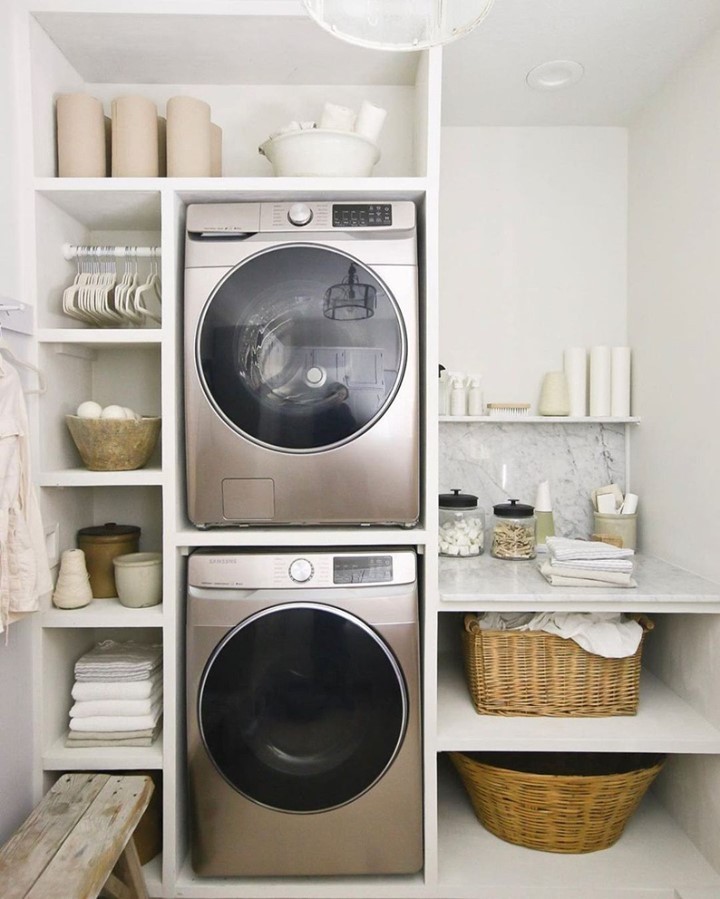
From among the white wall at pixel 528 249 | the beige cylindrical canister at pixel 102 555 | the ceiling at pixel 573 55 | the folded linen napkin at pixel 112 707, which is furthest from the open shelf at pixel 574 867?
the ceiling at pixel 573 55

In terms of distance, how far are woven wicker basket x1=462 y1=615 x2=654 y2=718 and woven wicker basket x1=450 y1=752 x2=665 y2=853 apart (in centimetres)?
17

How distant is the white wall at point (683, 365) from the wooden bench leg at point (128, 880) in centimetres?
152

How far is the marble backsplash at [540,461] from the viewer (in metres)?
2.52

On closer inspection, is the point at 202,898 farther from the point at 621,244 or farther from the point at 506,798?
the point at 621,244

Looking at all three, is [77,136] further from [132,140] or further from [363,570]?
[363,570]

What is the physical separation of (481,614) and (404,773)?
1.67 feet

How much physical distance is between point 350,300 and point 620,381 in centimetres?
109

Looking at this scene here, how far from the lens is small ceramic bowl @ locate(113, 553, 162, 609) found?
1.94 m

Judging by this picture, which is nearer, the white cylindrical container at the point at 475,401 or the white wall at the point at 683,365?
the white wall at the point at 683,365

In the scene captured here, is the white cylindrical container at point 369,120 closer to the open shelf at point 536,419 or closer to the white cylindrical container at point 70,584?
the open shelf at point 536,419

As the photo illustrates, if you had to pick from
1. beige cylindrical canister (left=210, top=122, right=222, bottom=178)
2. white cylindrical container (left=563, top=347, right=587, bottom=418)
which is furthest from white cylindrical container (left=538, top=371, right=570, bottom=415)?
beige cylindrical canister (left=210, top=122, right=222, bottom=178)

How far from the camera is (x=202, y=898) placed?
188cm

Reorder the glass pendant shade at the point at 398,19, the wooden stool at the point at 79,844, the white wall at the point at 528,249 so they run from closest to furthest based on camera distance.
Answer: the glass pendant shade at the point at 398,19 < the wooden stool at the point at 79,844 < the white wall at the point at 528,249

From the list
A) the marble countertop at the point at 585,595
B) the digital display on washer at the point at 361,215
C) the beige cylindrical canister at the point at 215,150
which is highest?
the beige cylindrical canister at the point at 215,150
